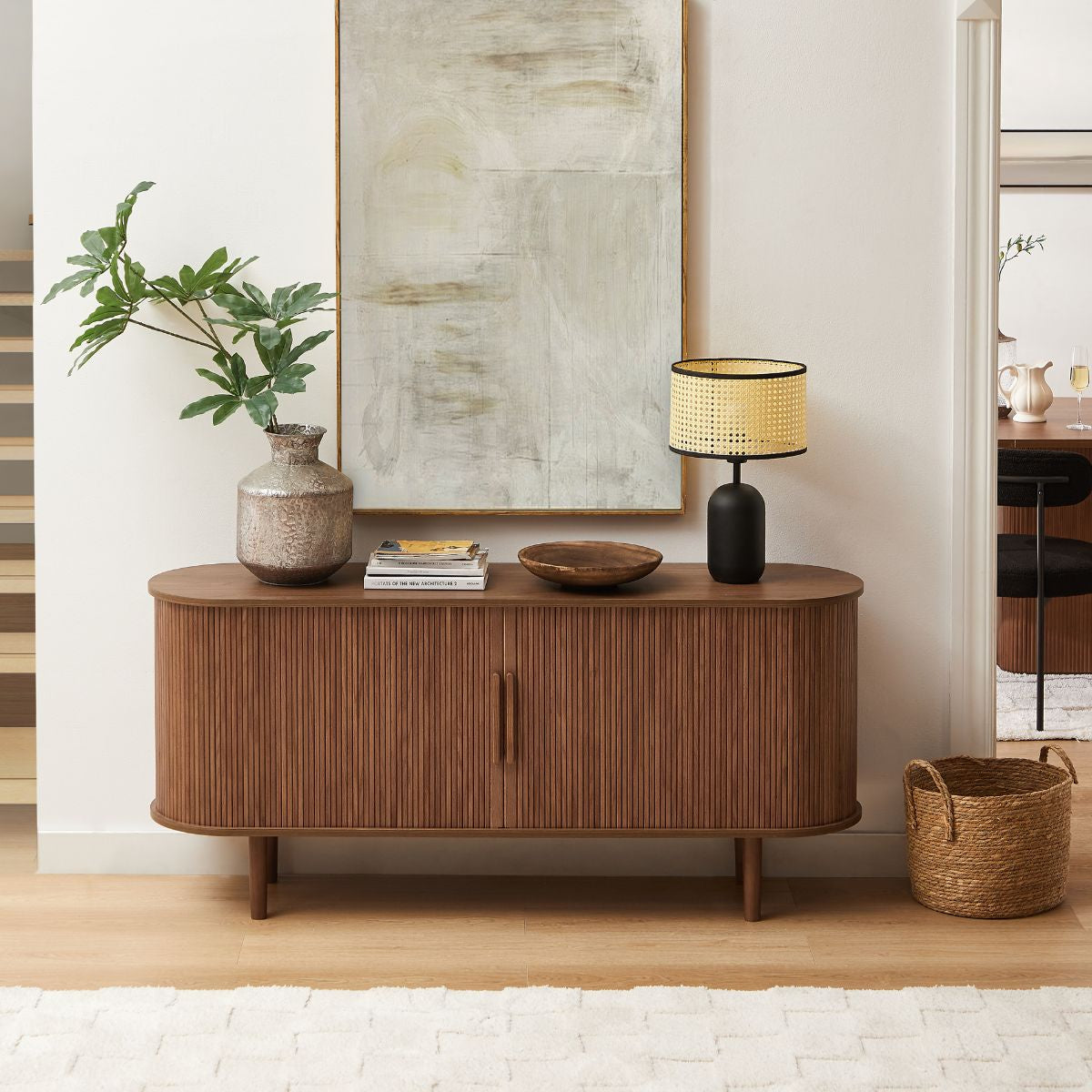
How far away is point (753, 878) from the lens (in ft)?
9.69

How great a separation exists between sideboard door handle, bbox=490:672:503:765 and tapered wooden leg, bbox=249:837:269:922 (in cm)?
60

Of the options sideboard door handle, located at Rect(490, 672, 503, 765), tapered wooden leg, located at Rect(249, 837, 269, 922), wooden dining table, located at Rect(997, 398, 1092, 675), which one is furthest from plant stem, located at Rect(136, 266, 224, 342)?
wooden dining table, located at Rect(997, 398, 1092, 675)

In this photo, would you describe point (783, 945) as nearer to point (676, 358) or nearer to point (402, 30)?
point (676, 358)

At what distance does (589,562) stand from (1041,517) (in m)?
2.18

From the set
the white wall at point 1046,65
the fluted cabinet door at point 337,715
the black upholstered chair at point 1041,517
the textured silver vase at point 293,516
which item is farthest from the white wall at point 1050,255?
the fluted cabinet door at point 337,715

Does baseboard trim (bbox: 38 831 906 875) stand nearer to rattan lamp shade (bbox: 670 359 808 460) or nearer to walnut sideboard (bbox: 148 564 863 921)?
walnut sideboard (bbox: 148 564 863 921)

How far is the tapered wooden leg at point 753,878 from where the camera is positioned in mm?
2938

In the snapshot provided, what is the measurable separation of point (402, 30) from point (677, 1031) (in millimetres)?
2290

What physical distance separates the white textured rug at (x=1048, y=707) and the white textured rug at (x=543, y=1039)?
187 centimetres

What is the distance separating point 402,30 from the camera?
3041 mm

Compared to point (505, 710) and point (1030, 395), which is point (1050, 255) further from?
point (505, 710)

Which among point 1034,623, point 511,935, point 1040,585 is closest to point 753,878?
point 511,935

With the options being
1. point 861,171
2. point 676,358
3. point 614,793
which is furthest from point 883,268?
point 614,793

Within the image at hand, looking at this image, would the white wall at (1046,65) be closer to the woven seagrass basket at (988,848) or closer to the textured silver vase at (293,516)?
the woven seagrass basket at (988,848)
